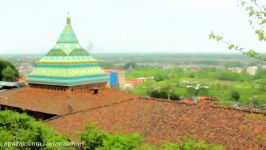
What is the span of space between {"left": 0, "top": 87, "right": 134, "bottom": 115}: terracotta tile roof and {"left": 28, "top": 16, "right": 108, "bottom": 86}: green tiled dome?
64 cm

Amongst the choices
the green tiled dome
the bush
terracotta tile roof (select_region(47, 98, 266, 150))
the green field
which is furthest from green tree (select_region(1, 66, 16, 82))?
the bush

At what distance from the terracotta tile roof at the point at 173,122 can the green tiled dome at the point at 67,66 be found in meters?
4.80

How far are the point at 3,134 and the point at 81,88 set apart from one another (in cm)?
1072

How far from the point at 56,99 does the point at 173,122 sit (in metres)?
8.23

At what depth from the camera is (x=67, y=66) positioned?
21719 mm

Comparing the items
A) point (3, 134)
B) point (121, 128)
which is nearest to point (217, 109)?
point (121, 128)

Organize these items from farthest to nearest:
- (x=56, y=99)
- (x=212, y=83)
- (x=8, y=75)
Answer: (x=212, y=83), (x=8, y=75), (x=56, y=99)

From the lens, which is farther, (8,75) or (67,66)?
(8,75)

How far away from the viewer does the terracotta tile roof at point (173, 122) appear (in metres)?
12.2

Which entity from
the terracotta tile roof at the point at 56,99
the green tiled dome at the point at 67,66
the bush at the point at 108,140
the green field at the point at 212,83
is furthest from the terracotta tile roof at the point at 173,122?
the green field at the point at 212,83

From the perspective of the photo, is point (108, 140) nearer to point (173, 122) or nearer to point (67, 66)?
point (173, 122)

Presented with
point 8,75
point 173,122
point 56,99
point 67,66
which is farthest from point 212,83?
point 173,122

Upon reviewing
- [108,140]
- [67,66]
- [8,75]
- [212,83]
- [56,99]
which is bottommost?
[212,83]

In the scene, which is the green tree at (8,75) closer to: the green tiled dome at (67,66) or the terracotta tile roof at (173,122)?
the green tiled dome at (67,66)
